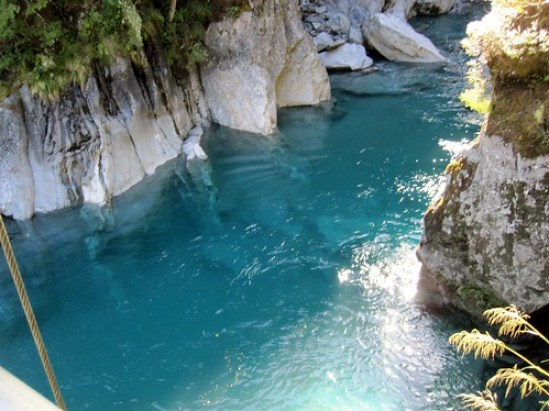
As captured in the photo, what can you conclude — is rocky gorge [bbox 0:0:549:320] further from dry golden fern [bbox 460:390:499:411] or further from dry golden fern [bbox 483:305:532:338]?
dry golden fern [bbox 460:390:499:411]

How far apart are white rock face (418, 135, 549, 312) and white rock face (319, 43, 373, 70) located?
14.0m

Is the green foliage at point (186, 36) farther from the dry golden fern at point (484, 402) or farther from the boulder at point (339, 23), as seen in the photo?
the dry golden fern at point (484, 402)

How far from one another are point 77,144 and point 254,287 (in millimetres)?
6285

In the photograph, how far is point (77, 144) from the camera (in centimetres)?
1216

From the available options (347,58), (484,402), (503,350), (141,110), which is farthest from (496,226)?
(347,58)

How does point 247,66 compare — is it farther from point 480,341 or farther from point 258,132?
point 480,341

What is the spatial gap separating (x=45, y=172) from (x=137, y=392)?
7019mm

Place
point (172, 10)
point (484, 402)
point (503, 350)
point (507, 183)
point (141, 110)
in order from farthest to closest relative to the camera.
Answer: point (172, 10) → point (141, 110) → point (507, 183) → point (503, 350) → point (484, 402)

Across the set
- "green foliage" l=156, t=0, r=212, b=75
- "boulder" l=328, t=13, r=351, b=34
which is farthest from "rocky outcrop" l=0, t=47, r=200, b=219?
"boulder" l=328, t=13, r=351, b=34

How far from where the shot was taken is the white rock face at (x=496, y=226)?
21.4ft

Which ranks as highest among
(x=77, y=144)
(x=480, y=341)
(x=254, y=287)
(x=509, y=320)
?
(x=77, y=144)

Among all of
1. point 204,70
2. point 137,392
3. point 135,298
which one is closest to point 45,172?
point 135,298

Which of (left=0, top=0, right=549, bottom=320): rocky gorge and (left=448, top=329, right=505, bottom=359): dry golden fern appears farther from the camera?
(left=0, top=0, right=549, bottom=320): rocky gorge

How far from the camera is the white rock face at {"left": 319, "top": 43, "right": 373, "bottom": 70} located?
20406mm
